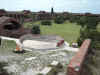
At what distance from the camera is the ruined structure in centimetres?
1536

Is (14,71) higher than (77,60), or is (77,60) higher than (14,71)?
(77,60)

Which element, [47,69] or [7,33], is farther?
[7,33]

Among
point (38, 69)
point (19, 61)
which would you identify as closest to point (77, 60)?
point (38, 69)

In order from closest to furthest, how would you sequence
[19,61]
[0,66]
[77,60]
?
1. [77,60]
2. [0,66]
3. [19,61]

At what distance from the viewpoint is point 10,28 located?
16969 millimetres

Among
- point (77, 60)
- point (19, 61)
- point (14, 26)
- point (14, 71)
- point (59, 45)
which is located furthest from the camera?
point (14, 26)

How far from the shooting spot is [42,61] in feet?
25.2

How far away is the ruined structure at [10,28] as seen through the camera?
15.4 m

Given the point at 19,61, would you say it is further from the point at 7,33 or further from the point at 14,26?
the point at 14,26

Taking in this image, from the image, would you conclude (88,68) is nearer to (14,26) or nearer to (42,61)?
(42,61)

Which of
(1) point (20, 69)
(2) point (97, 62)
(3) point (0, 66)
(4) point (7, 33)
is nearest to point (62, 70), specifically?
(1) point (20, 69)

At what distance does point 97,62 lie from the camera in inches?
306

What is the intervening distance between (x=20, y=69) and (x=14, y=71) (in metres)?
0.36

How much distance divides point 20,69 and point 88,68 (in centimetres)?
369
